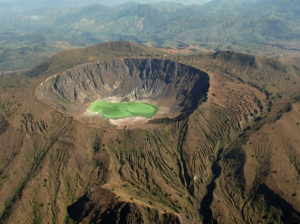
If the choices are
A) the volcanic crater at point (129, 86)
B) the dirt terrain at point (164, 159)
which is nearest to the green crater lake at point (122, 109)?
the volcanic crater at point (129, 86)

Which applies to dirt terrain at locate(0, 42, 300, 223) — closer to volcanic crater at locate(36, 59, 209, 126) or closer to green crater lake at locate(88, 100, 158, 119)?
volcanic crater at locate(36, 59, 209, 126)

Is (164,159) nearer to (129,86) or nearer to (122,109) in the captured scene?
(122,109)

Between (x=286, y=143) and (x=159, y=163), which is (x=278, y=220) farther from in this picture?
(x=159, y=163)

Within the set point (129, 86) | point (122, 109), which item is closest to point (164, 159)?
point (122, 109)

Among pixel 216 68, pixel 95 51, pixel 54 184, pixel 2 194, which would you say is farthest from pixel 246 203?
pixel 95 51

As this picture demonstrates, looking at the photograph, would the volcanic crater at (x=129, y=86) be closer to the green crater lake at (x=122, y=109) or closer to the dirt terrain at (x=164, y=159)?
the dirt terrain at (x=164, y=159)

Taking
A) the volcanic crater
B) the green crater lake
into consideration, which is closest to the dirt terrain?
the volcanic crater

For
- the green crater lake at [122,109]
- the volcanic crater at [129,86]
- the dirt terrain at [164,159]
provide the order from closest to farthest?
the dirt terrain at [164,159], the volcanic crater at [129,86], the green crater lake at [122,109]
